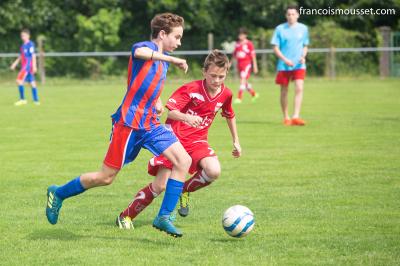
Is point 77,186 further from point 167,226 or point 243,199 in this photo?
point 243,199

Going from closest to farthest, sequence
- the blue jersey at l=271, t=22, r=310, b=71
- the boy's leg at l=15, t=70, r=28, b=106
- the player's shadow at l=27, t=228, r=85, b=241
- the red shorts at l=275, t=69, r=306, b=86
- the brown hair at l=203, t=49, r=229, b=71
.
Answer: the player's shadow at l=27, t=228, r=85, b=241 → the brown hair at l=203, t=49, r=229, b=71 → the red shorts at l=275, t=69, r=306, b=86 → the blue jersey at l=271, t=22, r=310, b=71 → the boy's leg at l=15, t=70, r=28, b=106

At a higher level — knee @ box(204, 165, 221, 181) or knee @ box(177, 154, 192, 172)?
knee @ box(177, 154, 192, 172)

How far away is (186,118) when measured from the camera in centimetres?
630

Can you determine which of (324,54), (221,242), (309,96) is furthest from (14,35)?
(221,242)

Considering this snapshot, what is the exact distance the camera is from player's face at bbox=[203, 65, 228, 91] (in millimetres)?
6568

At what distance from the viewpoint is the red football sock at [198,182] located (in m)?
6.92

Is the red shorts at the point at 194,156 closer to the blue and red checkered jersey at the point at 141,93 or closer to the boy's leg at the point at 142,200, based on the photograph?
the boy's leg at the point at 142,200

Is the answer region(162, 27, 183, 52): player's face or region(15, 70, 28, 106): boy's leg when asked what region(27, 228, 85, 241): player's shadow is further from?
region(15, 70, 28, 106): boy's leg

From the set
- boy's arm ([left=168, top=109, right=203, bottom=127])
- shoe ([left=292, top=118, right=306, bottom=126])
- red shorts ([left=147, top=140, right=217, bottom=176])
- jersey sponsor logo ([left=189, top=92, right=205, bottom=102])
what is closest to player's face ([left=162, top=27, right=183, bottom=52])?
boy's arm ([left=168, top=109, right=203, bottom=127])

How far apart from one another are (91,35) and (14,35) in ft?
11.6

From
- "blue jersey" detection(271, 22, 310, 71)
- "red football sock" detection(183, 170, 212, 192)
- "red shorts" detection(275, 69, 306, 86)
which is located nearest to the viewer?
"red football sock" detection(183, 170, 212, 192)

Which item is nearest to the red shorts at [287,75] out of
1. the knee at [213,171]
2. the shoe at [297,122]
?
the shoe at [297,122]

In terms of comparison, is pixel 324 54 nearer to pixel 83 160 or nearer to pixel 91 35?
pixel 91 35

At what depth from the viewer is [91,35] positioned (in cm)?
3622
